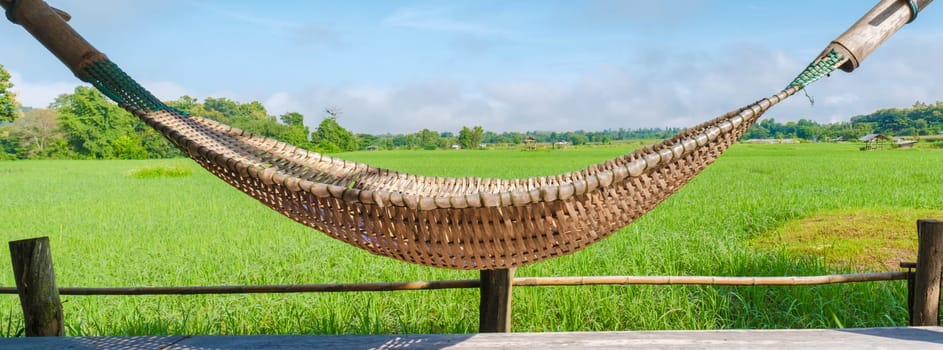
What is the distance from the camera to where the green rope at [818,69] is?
155 cm

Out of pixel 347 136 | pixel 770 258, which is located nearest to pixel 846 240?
pixel 770 258

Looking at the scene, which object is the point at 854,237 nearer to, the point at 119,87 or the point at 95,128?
the point at 119,87

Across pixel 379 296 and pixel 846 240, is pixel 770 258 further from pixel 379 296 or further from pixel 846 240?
pixel 379 296

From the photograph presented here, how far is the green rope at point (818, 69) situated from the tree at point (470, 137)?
42.6 metres

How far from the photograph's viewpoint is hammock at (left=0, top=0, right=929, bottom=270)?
41.4 inches

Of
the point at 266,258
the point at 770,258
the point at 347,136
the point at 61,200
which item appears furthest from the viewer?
the point at 347,136

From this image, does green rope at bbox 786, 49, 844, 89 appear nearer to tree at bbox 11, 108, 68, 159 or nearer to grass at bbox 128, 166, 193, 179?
grass at bbox 128, 166, 193, 179

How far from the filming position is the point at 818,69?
61.6 inches

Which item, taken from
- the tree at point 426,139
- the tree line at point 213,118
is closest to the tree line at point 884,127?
the tree line at point 213,118

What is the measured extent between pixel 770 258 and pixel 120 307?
3448mm

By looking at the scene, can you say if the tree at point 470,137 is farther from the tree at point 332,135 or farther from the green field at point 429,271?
the green field at point 429,271

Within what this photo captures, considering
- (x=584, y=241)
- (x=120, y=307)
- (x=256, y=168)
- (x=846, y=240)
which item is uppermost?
(x=256, y=168)

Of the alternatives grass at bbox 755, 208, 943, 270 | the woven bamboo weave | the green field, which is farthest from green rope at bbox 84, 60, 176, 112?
grass at bbox 755, 208, 943, 270

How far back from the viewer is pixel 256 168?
1.19 metres
